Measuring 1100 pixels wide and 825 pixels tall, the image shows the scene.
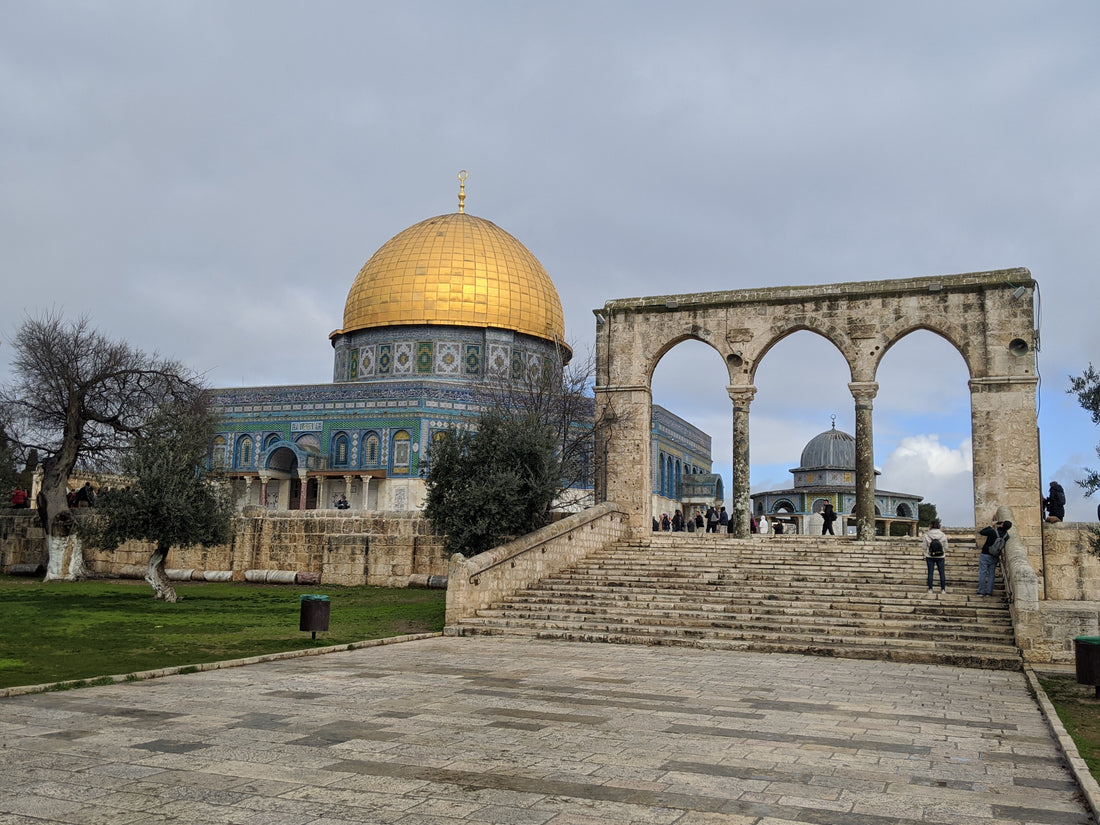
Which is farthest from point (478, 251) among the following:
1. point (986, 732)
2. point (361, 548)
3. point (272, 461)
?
point (986, 732)

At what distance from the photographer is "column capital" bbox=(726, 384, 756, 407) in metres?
19.3

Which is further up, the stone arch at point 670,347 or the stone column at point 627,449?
the stone arch at point 670,347

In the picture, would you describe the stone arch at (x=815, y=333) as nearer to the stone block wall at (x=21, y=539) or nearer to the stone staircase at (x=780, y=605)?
the stone staircase at (x=780, y=605)

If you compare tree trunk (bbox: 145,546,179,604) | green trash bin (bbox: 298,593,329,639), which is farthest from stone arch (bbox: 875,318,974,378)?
tree trunk (bbox: 145,546,179,604)

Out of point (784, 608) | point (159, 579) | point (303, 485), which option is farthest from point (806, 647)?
point (303, 485)

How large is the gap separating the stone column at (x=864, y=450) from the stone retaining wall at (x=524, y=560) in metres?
4.74

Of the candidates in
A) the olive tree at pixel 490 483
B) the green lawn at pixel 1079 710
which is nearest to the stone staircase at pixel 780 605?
the green lawn at pixel 1079 710

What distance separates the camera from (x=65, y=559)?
2095cm

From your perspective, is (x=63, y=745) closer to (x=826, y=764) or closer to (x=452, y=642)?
(x=826, y=764)

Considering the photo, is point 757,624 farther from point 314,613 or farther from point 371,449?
point 371,449

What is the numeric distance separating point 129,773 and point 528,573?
1016 centimetres

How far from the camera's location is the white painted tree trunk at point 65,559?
20797mm

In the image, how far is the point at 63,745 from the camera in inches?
222

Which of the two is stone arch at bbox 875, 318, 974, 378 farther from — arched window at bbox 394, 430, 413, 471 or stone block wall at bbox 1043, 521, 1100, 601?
arched window at bbox 394, 430, 413, 471
